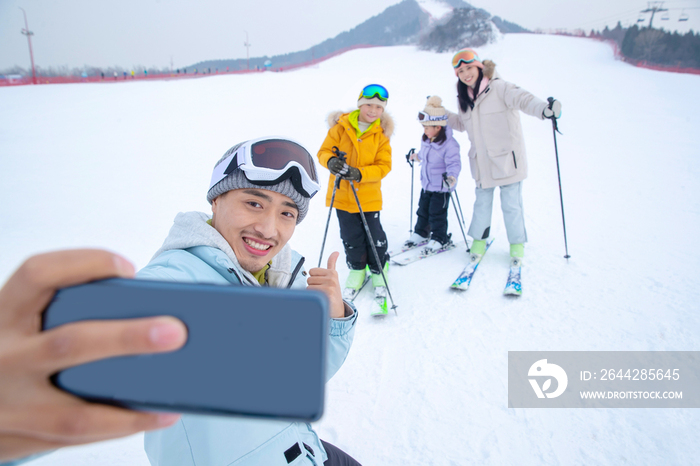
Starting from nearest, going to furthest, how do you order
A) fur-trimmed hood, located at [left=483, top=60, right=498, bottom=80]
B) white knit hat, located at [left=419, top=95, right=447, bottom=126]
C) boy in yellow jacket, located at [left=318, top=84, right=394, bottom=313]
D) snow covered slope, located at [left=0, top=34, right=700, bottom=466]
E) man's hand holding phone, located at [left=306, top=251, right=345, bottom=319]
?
1. man's hand holding phone, located at [left=306, top=251, right=345, bottom=319]
2. snow covered slope, located at [left=0, top=34, right=700, bottom=466]
3. boy in yellow jacket, located at [left=318, top=84, right=394, bottom=313]
4. fur-trimmed hood, located at [left=483, top=60, right=498, bottom=80]
5. white knit hat, located at [left=419, top=95, right=447, bottom=126]

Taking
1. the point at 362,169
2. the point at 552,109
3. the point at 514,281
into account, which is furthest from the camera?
the point at 514,281

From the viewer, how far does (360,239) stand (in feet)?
12.1

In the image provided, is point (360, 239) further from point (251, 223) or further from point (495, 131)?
point (251, 223)

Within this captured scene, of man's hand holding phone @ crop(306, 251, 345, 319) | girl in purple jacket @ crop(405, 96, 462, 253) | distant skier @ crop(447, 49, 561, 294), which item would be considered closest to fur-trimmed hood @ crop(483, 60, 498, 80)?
distant skier @ crop(447, 49, 561, 294)

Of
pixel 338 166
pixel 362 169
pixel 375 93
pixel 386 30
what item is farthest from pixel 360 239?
pixel 386 30

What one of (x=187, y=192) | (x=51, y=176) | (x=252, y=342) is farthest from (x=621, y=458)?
(x=51, y=176)

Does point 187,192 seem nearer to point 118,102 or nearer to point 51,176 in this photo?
point 51,176

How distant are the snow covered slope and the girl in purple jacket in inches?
15.3

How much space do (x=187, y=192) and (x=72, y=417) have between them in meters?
6.69

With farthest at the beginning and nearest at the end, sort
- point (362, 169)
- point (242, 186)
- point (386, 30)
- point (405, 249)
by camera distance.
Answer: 1. point (386, 30)
2. point (405, 249)
3. point (362, 169)
4. point (242, 186)

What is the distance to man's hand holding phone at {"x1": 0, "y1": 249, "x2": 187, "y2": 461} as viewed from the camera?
0.40 meters

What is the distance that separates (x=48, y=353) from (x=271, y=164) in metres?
1.13

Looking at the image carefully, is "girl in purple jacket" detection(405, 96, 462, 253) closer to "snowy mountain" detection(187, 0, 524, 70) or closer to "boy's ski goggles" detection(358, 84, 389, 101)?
"boy's ski goggles" detection(358, 84, 389, 101)

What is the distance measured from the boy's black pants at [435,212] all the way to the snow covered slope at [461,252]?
0.34m
